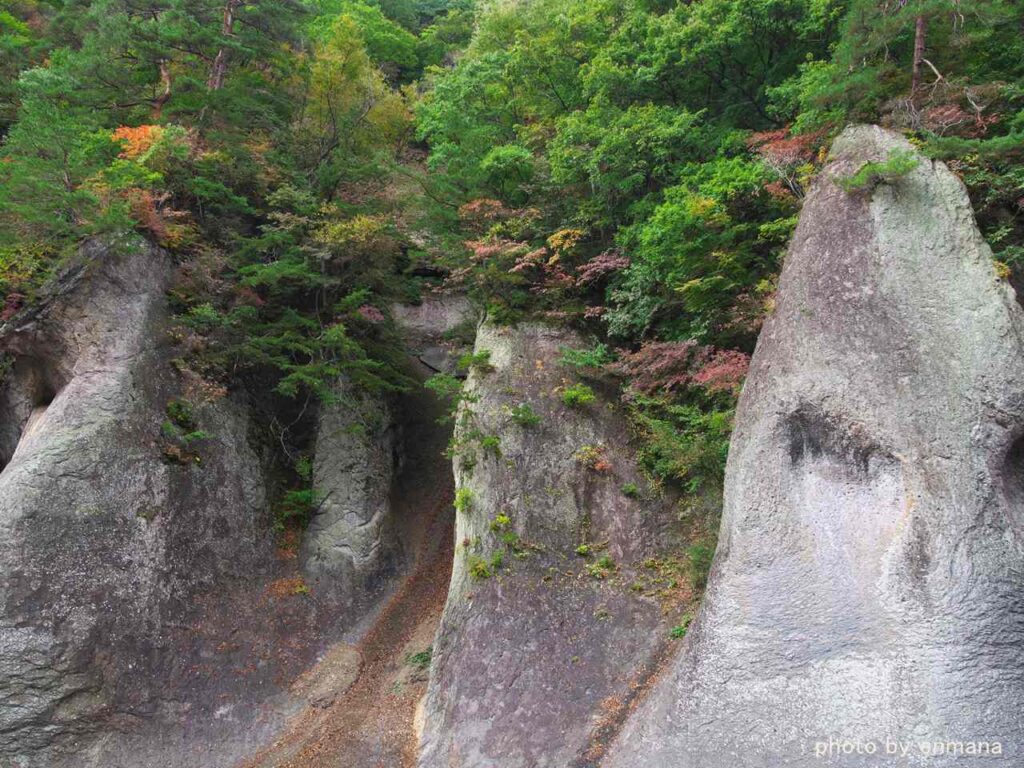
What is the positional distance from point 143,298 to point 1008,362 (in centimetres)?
1614

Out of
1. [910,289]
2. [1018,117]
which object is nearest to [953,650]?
[910,289]

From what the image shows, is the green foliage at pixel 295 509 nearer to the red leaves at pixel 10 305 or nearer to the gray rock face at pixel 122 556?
the gray rock face at pixel 122 556

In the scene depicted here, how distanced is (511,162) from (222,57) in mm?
9432

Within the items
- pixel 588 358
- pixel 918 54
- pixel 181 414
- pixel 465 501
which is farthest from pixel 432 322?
pixel 918 54

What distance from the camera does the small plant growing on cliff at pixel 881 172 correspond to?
310 inches

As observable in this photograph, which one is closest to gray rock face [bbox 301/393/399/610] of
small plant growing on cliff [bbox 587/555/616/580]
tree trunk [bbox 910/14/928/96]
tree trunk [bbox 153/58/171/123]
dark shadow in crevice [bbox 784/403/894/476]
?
small plant growing on cliff [bbox 587/555/616/580]

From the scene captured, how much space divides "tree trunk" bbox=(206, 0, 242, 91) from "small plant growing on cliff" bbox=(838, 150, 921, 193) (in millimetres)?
16832

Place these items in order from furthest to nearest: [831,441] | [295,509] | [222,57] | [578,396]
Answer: [222,57] < [295,509] < [578,396] < [831,441]

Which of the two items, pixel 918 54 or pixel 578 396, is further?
pixel 578 396

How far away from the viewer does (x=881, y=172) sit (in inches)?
320

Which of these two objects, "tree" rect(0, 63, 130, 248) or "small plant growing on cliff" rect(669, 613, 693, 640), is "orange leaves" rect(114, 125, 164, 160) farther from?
"small plant growing on cliff" rect(669, 613, 693, 640)

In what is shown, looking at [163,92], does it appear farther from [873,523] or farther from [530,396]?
[873,523]

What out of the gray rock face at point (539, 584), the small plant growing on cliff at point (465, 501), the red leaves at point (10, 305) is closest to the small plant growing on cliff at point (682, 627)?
the gray rock face at point (539, 584)

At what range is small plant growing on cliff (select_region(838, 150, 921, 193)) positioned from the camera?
7883 mm
